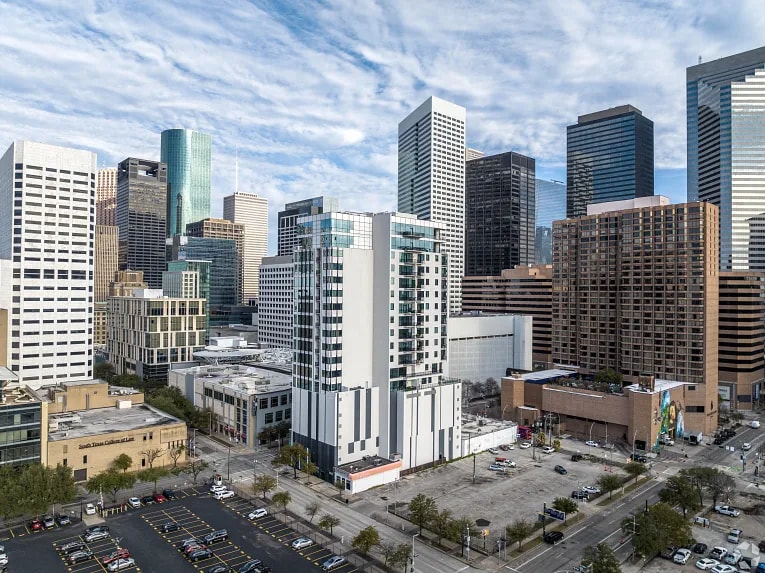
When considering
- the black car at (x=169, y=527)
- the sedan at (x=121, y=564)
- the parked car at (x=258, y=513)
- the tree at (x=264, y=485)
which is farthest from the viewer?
the tree at (x=264, y=485)

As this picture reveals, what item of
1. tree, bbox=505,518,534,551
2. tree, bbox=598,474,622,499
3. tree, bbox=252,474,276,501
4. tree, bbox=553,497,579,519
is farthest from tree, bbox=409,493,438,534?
tree, bbox=598,474,622,499

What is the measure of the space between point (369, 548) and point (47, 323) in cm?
11053

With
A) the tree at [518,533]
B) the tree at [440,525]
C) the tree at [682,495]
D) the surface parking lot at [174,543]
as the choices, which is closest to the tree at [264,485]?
the surface parking lot at [174,543]

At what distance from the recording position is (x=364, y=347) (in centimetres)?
9431

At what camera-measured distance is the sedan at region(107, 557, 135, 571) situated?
193 ft

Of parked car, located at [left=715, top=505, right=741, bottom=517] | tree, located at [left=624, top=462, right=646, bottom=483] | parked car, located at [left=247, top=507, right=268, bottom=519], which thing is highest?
Answer: tree, located at [left=624, top=462, right=646, bottom=483]

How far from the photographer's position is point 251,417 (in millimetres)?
108188

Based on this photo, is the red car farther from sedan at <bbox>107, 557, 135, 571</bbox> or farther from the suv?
the suv

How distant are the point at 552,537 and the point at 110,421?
263 ft

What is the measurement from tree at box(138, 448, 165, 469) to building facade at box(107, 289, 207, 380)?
7711 cm

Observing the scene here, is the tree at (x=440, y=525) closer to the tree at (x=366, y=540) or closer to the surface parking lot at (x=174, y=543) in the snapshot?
the tree at (x=366, y=540)

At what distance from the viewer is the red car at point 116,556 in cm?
5988

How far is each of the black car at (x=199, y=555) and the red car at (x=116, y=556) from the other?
276 inches

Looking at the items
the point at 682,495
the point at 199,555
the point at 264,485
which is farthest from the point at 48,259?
the point at 682,495
